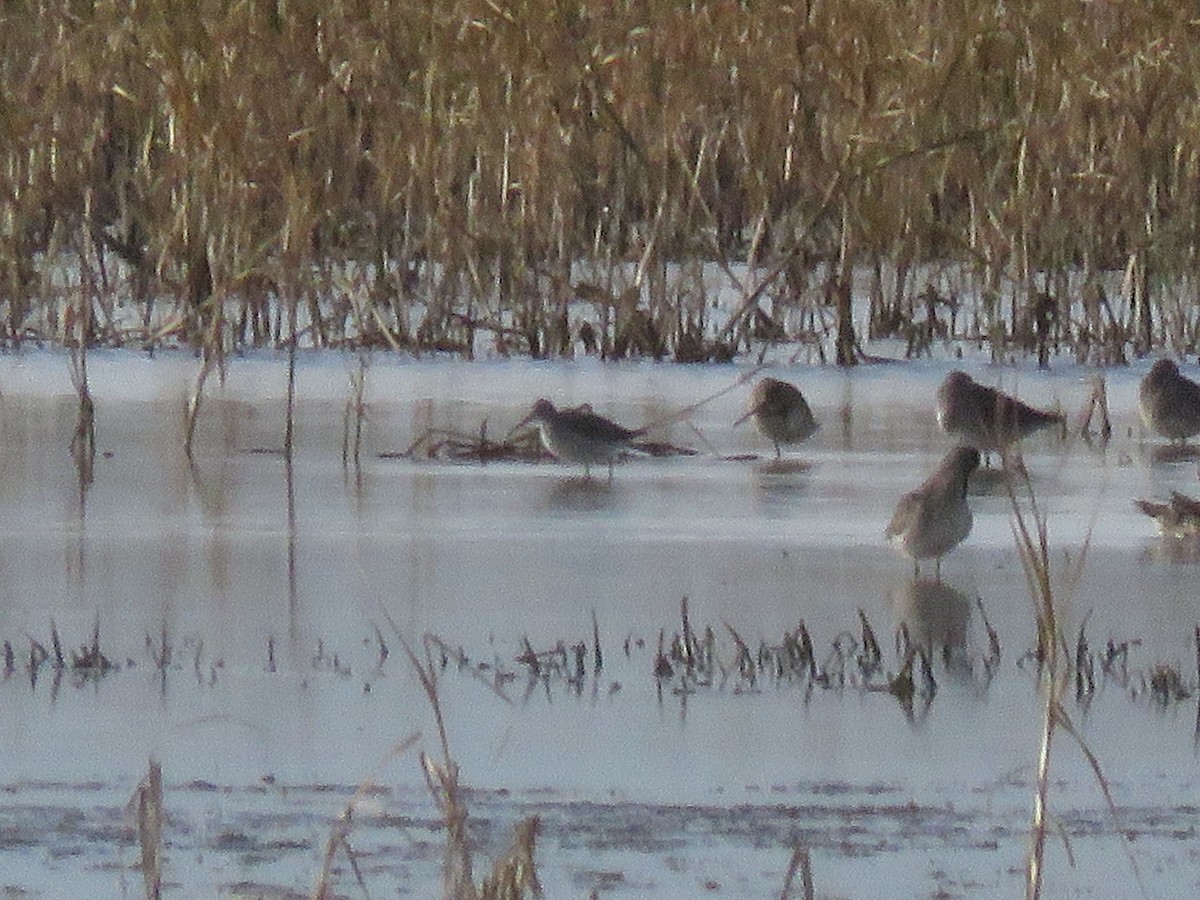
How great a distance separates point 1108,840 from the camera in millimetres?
4113

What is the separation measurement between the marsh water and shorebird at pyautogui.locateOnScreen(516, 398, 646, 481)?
0.09m

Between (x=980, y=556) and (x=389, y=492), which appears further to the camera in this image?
(x=389, y=492)

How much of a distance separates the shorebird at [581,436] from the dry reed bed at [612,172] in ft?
5.63

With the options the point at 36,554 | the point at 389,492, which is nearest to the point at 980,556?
the point at 389,492

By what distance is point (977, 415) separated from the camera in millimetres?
8047

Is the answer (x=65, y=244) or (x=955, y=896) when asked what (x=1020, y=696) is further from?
(x=65, y=244)

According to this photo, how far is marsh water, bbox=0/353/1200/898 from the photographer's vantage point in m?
4.06

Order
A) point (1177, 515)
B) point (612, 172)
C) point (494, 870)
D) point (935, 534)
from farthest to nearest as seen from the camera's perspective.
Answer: point (612, 172)
point (1177, 515)
point (935, 534)
point (494, 870)

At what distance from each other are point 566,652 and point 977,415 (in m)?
2.95

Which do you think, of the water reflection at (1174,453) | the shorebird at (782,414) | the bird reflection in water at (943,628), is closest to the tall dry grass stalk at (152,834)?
the bird reflection in water at (943,628)

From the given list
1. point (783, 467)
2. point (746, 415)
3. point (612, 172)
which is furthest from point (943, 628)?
point (612, 172)

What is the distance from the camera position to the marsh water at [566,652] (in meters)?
4.06

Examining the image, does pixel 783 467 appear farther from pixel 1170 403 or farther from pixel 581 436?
pixel 1170 403

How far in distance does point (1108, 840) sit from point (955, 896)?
373mm
